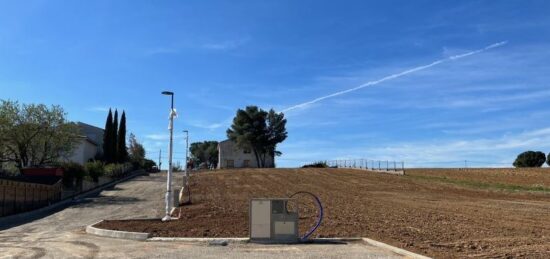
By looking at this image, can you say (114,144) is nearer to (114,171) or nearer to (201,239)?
(114,171)

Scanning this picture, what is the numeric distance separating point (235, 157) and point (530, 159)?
5487 centimetres

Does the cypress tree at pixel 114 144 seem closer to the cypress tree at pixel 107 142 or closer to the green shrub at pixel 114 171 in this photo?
the cypress tree at pixel 107 142

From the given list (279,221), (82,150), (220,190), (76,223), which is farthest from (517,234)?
(82,150)

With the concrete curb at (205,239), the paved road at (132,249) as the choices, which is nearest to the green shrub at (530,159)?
the paved road at (132,249)

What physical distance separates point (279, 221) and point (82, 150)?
2668 inches

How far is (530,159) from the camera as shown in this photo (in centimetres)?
9825

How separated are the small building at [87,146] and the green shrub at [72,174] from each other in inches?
509

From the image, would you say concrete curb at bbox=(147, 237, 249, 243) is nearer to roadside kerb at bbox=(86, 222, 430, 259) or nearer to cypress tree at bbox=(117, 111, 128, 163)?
roadside kerb at bbox=(86, 222, 430, 259)

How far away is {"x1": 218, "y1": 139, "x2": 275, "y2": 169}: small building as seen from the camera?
116 meters

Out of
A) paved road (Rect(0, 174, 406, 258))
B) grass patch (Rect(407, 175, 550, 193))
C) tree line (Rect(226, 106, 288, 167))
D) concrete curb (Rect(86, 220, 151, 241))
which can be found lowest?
paved road (Rect(0, 174, 406, 258))

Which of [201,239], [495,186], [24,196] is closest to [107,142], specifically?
[24,196]

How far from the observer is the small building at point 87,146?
7576cm

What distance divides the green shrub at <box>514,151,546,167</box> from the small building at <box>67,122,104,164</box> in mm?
69998

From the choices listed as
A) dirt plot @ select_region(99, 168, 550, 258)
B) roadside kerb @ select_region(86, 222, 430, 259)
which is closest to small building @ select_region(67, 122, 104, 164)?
dirt plot @ select_region(99, 168, 550, 258)
